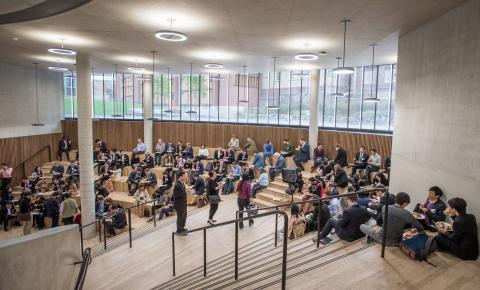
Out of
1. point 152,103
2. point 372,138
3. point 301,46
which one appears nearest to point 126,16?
point 301,46

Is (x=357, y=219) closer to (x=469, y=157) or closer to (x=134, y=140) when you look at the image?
(x=469, y=157)

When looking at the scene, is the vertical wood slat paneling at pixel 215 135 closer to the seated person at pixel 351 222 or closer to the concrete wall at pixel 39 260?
the seated person at pixel 351 222

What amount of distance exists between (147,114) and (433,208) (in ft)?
50.4

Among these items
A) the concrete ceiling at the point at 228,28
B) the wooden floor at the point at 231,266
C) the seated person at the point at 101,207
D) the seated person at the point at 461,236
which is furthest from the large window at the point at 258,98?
the seated person at the point at 461,236

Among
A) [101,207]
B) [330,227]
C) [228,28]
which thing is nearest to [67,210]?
[101,207]

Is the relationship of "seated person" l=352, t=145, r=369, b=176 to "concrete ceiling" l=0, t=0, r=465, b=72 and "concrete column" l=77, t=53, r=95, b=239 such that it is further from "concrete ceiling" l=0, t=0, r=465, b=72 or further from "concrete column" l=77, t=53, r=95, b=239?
"concrete column" l=77, t=53, r=95, b=239

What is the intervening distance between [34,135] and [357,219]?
1735cm

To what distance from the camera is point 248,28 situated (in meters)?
7.06

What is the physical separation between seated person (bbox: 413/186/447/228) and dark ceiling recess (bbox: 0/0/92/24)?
695cm

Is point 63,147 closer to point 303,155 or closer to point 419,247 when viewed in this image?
point 303,155

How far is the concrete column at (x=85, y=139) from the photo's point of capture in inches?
412

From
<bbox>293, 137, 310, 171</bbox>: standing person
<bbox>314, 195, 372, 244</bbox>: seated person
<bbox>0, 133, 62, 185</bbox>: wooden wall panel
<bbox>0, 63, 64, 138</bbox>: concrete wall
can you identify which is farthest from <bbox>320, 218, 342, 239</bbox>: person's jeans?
<bbox>0, 63, 64, 138</bbox>: concrete wall

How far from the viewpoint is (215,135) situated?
56.7 feet

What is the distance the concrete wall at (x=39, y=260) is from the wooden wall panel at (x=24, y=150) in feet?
45.7
